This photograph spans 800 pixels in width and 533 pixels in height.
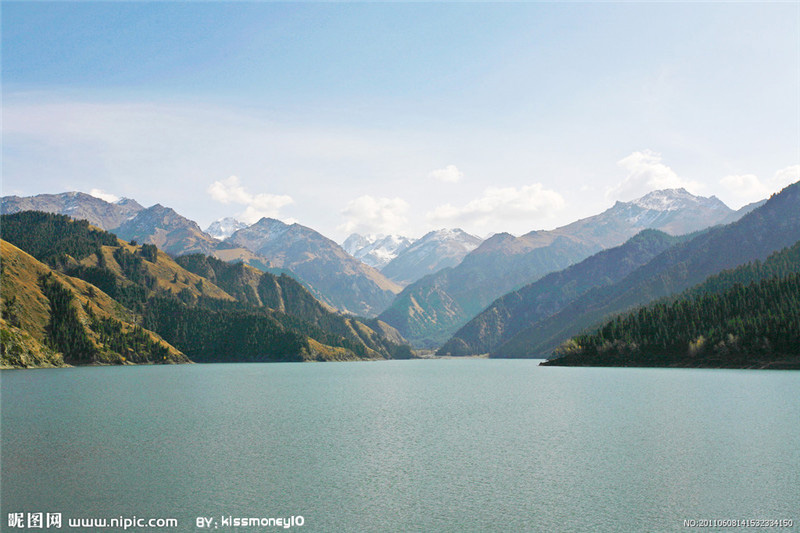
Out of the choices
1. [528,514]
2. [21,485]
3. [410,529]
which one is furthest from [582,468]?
[21,485]

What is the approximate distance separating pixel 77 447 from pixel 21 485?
1595cm

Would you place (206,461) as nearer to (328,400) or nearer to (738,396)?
(328,400)

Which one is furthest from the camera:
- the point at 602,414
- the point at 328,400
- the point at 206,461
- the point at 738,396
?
the point at 328,400

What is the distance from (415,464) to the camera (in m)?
50.2

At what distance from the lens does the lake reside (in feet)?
119

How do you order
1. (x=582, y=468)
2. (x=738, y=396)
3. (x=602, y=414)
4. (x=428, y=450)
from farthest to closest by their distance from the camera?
(x=738, y=396)
(x=602, y=414)
(x=428, y=450)
(x=582, y=468)

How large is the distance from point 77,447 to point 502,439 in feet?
148

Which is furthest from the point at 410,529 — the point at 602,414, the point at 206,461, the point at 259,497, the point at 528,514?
the point at 602,414

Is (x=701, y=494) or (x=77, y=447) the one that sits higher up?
(x=77, y=447)

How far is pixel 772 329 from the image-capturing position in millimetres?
190000

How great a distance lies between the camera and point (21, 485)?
137 ft

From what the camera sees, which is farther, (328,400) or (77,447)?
(328,400)

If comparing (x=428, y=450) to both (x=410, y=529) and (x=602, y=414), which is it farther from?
(x=602, y=414)

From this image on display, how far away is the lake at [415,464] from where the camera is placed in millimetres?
36188
